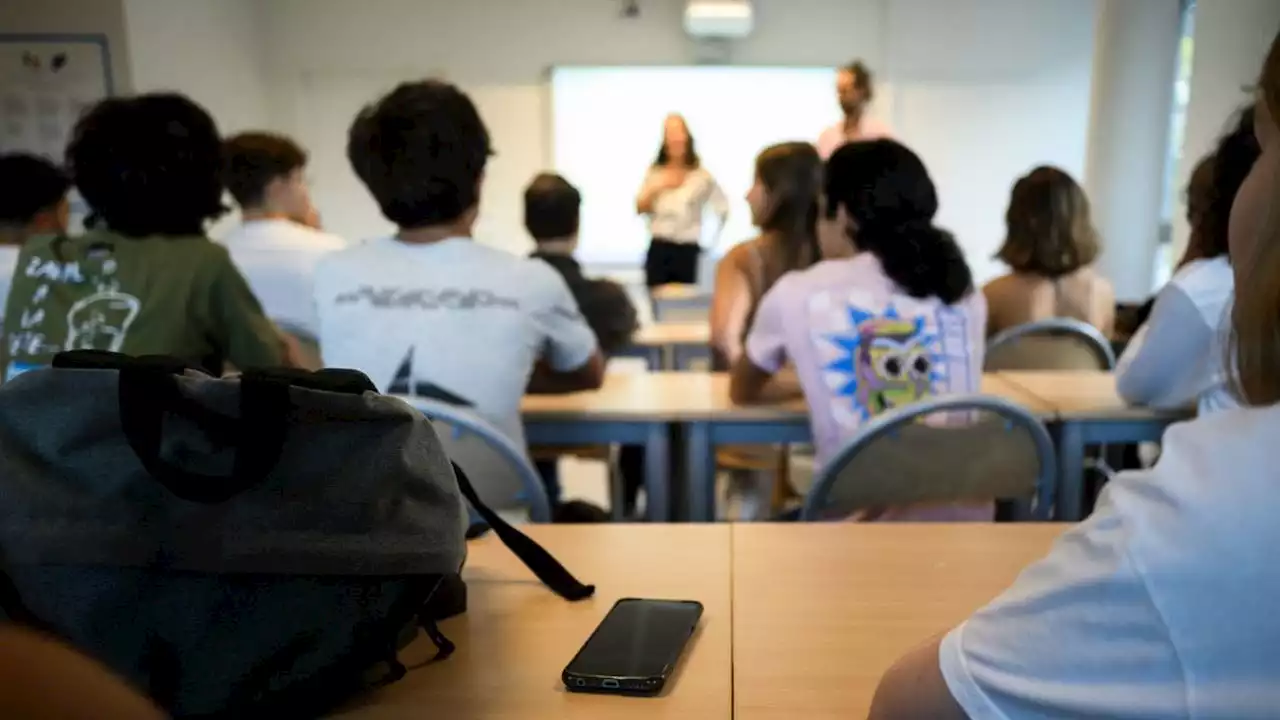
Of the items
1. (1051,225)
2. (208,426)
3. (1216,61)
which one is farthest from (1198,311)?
(1216,61)

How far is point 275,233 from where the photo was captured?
9.43 ft

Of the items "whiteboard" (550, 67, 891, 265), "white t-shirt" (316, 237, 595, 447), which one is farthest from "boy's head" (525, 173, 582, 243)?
"whiteboard" (550, 67, 891, 265)

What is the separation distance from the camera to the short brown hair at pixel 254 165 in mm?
2922

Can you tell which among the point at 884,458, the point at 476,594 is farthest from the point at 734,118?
the point at 476,594

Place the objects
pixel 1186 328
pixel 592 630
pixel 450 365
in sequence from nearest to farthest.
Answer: pixel 592 630 → pixel 450 365 → pixel 1186 328

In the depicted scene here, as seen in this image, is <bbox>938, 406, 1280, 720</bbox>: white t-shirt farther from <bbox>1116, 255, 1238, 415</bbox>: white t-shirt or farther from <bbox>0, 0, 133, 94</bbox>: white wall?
<bbox>0, 0, 133, 94</bbox>: white wall

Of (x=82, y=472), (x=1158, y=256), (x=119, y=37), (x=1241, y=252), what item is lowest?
(x=1158, y=256)

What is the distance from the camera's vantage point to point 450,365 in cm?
167

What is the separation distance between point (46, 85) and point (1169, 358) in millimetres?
4353

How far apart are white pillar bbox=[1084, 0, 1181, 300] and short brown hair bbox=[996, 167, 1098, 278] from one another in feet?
10.6

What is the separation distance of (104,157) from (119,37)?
2907 mm

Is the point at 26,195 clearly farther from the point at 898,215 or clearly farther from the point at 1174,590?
the point at 1174,590

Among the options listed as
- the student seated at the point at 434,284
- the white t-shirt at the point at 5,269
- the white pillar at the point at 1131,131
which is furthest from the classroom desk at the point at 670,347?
the white pillar at the point at 1131,131

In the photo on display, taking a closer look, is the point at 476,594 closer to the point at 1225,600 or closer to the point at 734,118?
the point at 1225,600
